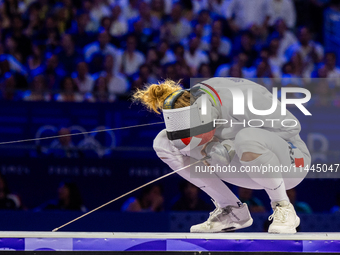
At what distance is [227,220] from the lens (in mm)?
2551

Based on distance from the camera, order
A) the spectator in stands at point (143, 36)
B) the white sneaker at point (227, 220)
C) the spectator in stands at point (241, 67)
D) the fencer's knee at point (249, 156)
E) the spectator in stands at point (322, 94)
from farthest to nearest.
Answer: the spectator in stands at point (143, 36), the spectator in stands at point (241, 67), the spectator in stands at point (322, 94), the white sneaker at point (227, 220), the fencer's knee at point (249, 156)

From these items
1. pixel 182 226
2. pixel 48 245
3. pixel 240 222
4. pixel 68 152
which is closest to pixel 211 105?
pixel 240 222

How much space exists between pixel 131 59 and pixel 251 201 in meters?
2.03

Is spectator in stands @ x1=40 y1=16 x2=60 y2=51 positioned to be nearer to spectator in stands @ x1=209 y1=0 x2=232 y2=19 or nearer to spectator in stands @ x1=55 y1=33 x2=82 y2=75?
spectator in stands @ x1=55 y1=33 x2=82 y2=75

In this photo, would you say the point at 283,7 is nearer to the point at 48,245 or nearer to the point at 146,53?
the point at 146,53

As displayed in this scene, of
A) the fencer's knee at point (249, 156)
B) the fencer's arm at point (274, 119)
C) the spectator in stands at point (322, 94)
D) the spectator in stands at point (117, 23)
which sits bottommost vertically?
the fencer's knee at point (249, 156)

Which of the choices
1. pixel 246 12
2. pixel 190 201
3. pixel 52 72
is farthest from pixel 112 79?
pixel 246 12

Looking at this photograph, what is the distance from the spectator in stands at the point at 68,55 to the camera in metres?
5.18

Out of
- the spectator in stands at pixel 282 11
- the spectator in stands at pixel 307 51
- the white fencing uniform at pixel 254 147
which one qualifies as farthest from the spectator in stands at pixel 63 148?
the spectator in stands at pixel 282 11

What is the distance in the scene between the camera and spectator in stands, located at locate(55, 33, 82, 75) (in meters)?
5.18

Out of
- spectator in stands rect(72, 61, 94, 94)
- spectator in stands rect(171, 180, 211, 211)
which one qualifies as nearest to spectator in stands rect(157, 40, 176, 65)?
spectator in stands rect(72, 61, 94, 94)

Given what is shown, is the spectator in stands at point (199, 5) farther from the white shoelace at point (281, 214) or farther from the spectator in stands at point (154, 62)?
the white shoelace at point (281, 214)

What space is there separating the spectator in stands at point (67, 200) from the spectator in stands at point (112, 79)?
1075 millimetres

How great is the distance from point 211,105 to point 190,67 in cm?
278
